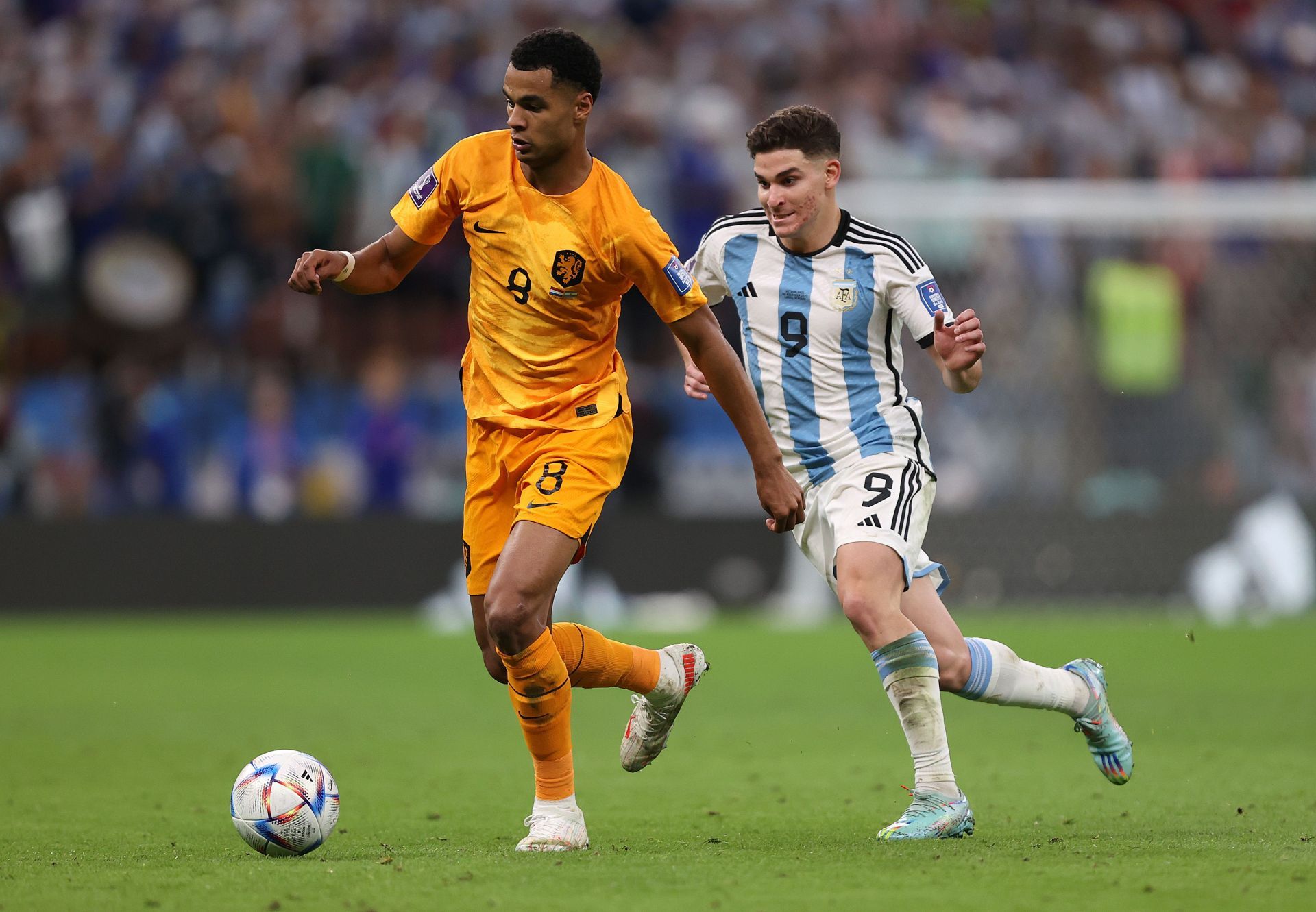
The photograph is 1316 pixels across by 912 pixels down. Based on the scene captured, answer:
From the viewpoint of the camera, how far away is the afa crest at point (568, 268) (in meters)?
5.41

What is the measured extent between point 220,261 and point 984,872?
10.6 metres

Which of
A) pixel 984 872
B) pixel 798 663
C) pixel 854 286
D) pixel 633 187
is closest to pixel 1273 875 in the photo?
pixel 984 872

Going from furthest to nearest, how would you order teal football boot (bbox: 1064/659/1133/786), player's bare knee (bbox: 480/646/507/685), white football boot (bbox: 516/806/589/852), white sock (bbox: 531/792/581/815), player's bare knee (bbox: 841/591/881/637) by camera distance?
teal football boot (bbox: 1064/659/1133/786) → player's bare knee (bbox: 480/646/507/685) → player's bare knee (bbox: 841/591/881/637) → white sock (bbox: 531/792/581/815) → white football boot (bbox: 516/806/589/852)

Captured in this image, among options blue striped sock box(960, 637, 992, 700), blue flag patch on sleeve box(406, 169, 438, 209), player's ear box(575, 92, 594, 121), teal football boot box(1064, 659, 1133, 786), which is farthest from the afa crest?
teal football boot box(1064, 659, 1133, 786)

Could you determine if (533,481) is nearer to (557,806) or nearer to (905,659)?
(557,806)

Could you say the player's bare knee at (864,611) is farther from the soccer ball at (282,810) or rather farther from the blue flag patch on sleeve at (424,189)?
the blue flag patch on sleeve at (424,189)

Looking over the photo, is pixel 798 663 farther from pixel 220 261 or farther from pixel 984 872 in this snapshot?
pixel 984 872

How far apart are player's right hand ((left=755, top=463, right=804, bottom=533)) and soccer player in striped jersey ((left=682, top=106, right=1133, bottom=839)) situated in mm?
351

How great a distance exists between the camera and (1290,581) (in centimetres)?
1499

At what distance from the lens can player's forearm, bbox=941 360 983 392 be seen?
18.2ft

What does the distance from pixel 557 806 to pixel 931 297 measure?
2102 mm

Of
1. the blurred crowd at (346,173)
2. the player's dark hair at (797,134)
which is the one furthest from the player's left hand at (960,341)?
the blurred crowd at (346,173)

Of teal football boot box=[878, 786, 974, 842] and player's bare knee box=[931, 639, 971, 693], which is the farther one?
player's bare knee box=[931, 639, 971, 693]

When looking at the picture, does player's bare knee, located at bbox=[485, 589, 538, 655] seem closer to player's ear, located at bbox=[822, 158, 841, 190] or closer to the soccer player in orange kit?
the soccer player in orange kit
